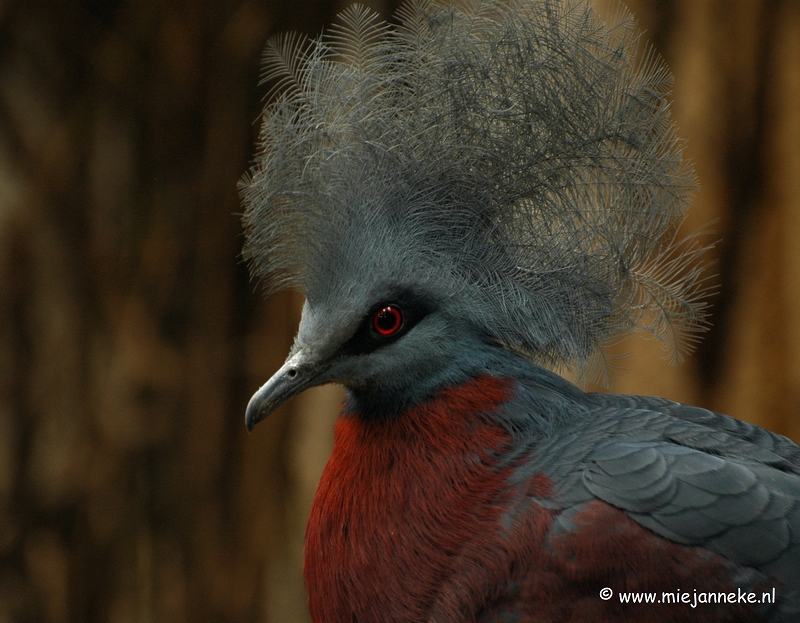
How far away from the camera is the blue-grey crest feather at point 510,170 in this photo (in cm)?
128

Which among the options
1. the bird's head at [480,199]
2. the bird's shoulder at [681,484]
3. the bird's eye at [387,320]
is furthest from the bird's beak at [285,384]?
the bird's shoulder at [681,484]

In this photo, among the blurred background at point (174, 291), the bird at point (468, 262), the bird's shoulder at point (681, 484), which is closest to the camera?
the bird's shoulder at point (681, 484)

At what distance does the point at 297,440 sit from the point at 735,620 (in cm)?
143

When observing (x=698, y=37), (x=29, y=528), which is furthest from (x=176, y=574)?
(x=698, y=37)

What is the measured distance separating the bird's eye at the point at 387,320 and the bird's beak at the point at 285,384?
0.37 ft

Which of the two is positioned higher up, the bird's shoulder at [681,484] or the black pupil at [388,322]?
the black pupil at [388,322]

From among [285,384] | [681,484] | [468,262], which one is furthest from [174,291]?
[681,484]

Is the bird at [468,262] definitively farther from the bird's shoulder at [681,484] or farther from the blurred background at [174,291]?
the blurred background at [174,291]

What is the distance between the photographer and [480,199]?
1.29 meters

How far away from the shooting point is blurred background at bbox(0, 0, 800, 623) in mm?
2178

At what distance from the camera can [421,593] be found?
1191 millimetres

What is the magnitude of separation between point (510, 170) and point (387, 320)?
1.05 ft

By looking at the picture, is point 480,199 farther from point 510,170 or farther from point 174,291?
point 174,291

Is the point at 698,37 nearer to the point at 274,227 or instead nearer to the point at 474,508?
the point at 274,227
